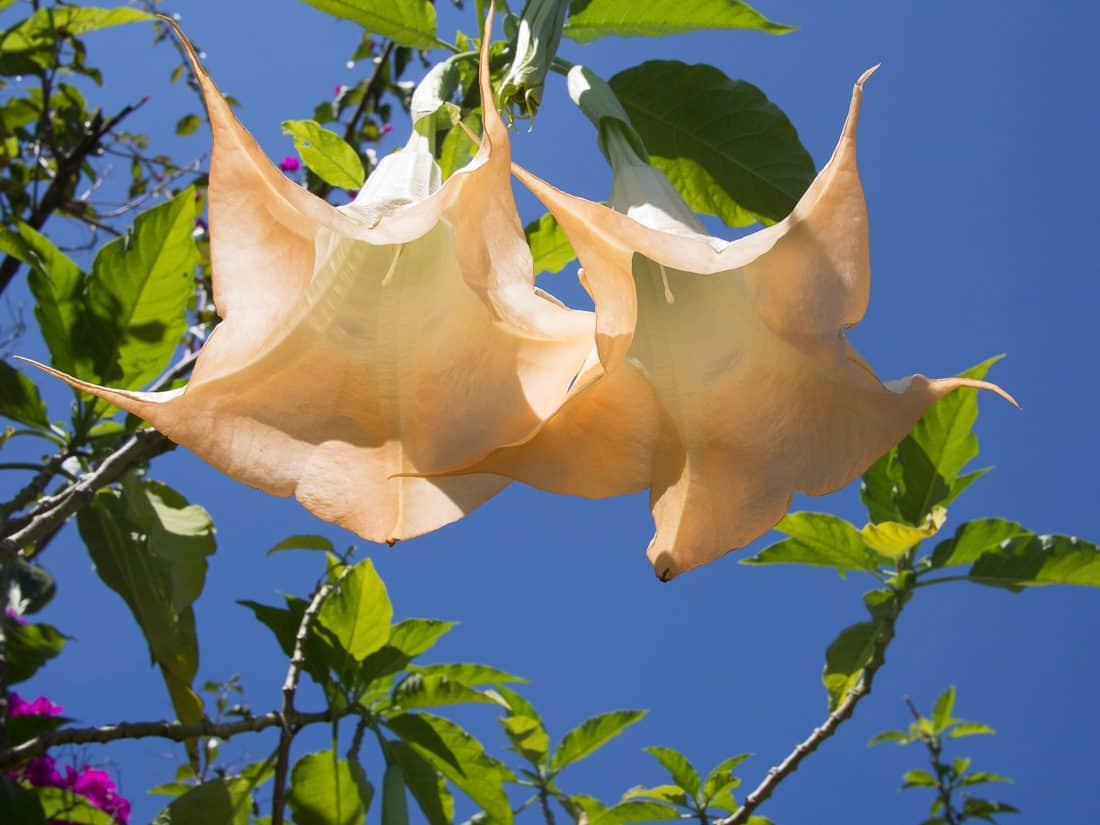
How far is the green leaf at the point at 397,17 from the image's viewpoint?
4.36 ft

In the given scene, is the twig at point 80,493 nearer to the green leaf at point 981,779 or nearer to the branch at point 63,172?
the branch at point 63,172

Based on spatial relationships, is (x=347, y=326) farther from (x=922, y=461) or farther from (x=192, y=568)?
(x=922, y=461)

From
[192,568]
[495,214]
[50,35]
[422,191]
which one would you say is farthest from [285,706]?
[50,35]

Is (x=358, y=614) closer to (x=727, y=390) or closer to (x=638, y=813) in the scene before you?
(x=638, y=813)

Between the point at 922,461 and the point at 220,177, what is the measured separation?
1.90 meters

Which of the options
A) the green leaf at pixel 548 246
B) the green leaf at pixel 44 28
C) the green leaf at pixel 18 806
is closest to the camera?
the green leaf at pixel 18 806

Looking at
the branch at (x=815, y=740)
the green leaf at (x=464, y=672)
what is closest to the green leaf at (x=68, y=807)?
the green leaf at (x=464, y=672)

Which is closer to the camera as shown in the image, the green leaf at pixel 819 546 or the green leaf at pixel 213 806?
the green leaf at pixel 213 806

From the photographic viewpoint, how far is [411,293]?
0.97m

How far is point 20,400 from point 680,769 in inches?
69.5

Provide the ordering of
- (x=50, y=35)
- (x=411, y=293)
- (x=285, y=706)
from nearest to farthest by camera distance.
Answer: (x=411, y=293), (x=285, y=706), (x=50, y=35)

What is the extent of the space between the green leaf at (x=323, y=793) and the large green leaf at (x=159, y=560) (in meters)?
0.42

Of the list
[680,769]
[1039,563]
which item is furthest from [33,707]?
[1039,563]

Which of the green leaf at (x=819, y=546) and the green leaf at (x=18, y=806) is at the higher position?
the green leaf at (x=819, y=546)
